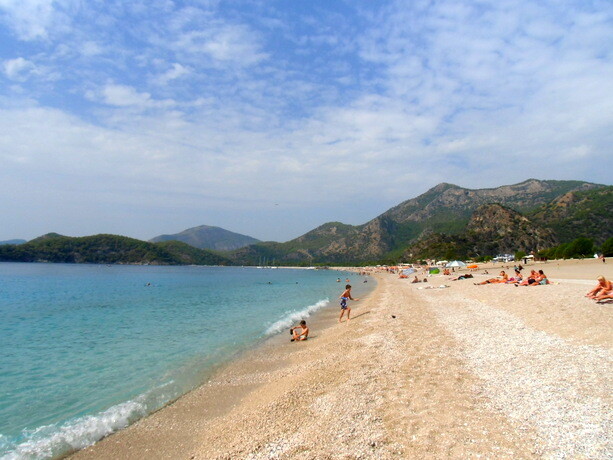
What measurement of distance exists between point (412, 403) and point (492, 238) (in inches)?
5474

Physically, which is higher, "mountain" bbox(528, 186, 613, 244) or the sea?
"mountain" bbox(528, 186, 613, 244)

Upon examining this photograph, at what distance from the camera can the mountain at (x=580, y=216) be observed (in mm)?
102562

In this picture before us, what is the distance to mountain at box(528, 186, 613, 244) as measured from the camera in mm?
102562

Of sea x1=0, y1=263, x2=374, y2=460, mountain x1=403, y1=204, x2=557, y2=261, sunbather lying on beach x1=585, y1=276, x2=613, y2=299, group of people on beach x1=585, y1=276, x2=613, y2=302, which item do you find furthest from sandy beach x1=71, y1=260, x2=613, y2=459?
mountain x1=403, y1=204, x2=557, y2=261

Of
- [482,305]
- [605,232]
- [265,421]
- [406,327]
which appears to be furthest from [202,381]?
[605,232]

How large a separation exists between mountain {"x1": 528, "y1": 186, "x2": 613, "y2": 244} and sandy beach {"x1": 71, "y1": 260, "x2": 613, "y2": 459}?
117200 mm

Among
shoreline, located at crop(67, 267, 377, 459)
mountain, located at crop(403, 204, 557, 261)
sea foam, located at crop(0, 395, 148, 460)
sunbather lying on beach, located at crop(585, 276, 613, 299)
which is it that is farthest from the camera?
mountain, located at crop(403, 204, 557, 261)

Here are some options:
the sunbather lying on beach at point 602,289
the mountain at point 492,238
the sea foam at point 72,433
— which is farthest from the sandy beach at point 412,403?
the mountain at point 492,238

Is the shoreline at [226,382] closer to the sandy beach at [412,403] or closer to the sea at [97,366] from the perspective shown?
the sandy beach at [412,403]

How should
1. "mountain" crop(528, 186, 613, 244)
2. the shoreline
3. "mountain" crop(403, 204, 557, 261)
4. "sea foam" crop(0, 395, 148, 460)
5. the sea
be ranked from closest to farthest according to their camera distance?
"sea foam" crop(0, 395, 148, 460)
the sea
the shoreline
"mountain" crop(528, 186, 613, 244)
"mountain" crop(403, 204, 557, 261)

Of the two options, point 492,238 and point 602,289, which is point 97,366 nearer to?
point 602,289

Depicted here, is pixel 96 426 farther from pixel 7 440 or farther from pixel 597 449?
pixel 597 449

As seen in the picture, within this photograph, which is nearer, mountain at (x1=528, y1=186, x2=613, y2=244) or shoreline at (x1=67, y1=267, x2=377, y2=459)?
shoreline at (x1=67, y1=267, x2=377, y2=459)

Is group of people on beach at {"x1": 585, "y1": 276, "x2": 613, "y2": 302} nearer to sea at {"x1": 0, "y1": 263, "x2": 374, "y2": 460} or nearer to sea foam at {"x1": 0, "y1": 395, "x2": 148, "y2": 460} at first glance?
sea at {"x1": 0, "y1": 263, "x2": 374, "y2": 460}
